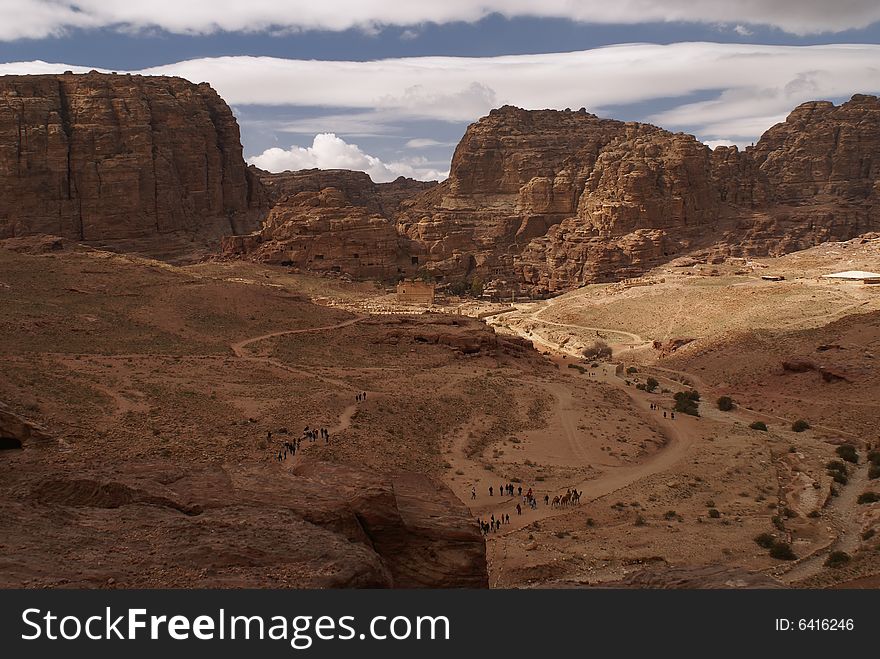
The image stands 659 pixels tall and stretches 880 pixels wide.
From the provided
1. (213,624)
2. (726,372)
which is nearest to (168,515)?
(213,624)

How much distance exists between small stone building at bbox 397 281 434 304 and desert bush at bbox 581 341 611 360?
1864 centimetres

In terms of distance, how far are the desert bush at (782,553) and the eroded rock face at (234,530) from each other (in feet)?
35.2

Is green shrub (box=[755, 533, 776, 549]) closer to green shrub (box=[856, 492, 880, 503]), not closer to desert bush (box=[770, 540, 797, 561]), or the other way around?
desert bush (box=[770, 540, 797, 561])

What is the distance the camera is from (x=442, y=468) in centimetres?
2819

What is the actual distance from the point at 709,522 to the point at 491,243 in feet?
281

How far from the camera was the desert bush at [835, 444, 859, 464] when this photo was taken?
32.3 meters

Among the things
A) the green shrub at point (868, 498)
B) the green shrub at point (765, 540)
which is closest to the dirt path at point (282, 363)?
the green shrub at point (765, 540)

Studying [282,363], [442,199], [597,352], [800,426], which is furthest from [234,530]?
[442,199]

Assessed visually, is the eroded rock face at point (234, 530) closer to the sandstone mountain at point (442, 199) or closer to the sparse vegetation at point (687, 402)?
the sparse vegetation at point (687, 402)

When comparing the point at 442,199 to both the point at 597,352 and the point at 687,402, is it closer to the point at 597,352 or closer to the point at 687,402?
the point at 597,352

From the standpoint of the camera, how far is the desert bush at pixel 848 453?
32.3 m

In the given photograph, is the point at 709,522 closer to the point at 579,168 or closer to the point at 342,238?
the point at 342,238

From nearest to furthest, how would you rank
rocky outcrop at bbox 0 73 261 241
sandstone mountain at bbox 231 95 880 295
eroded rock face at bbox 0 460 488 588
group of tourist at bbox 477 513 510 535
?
1. eroded rock face at bbox 0 460 488 588
2. group of tourist at bbox 477 513 510 535
3. sandstone mountain at bbox 231 95 880 295
4. rocky outcrop at bbox 0 73 261 241

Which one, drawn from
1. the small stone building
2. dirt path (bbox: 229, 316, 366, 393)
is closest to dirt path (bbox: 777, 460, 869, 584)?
dirt path (bbox: 229, 316, 366, 393)
